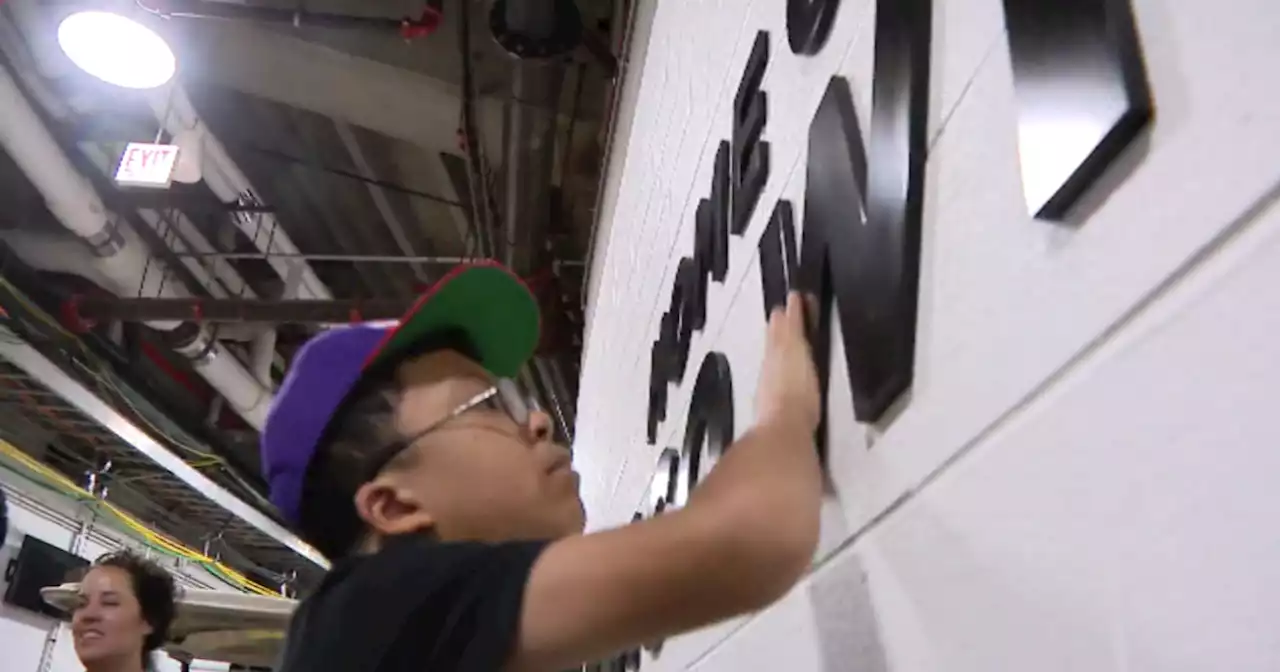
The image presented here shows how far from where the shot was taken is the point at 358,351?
0.98 meters

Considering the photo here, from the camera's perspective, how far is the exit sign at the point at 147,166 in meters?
2.68

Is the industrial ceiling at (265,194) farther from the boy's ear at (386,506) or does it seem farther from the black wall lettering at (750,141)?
the boy's ear at (386,506)

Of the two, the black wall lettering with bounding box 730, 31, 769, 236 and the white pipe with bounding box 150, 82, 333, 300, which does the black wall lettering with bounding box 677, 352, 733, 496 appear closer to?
the black wall lettering with bounding box 730, 31, 769, 236

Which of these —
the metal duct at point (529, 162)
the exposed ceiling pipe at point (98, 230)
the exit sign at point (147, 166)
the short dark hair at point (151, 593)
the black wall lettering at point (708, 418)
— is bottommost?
the black wall lettering at point (708, 418)

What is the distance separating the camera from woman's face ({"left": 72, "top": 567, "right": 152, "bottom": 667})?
2.31 m

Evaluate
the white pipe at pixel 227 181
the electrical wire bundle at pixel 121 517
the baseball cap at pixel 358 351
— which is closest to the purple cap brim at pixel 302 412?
the baseball cap at pixel 358 351

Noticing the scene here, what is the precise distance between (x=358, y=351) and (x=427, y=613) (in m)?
0.39

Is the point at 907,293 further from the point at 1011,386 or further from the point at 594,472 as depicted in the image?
the point at 594,472

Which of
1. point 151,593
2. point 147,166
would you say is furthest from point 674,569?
point 147,166

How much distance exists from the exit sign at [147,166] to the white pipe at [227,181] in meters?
0.21

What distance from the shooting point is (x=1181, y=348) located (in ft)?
1.11

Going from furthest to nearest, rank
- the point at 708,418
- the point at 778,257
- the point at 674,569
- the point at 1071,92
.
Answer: the point at 708,418, the point at 778,257, the point at 674,569, the point at 1071,92

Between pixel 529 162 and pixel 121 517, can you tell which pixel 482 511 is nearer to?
pixel 529 162

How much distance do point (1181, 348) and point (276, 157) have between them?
3602 mm
